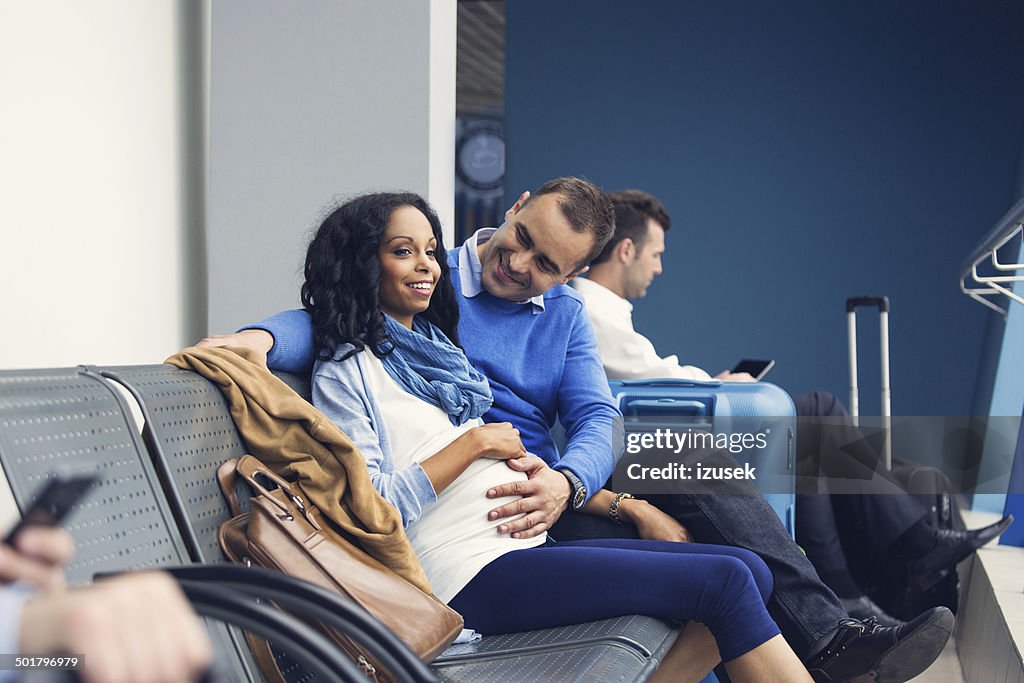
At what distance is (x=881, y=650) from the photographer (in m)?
2.07

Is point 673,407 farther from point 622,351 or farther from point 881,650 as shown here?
point 881,650

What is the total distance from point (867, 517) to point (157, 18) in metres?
2.58

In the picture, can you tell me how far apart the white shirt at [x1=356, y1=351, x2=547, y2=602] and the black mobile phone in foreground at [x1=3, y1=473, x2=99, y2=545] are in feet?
3.98

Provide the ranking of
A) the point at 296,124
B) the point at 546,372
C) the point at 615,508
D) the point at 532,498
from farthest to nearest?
the point at 296,124
the point at 546,372
the point at 615,508
the point at 532,498

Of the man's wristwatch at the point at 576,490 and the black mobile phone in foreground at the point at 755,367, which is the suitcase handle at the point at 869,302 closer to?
the black mobile phone in foreground at the point at 755,367

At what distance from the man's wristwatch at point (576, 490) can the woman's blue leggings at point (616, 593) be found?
10.5 inches

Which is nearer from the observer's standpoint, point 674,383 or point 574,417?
point 574,417

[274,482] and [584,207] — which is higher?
[584,207]

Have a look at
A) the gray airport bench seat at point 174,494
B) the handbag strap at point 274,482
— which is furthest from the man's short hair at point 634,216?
the handbag strap at point 274,482

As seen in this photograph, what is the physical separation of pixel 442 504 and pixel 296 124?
1362 mm

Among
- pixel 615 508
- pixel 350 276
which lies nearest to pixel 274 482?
pixel 350 276

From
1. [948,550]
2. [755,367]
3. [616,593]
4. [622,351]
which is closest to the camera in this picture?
[616,593]

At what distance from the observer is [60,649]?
0.59 meters

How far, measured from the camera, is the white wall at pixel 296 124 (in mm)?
2801
